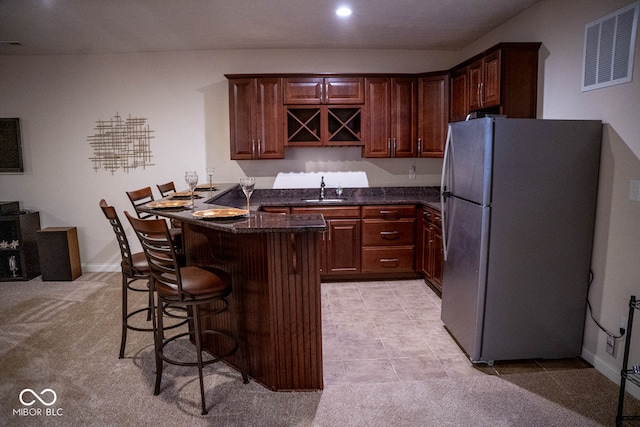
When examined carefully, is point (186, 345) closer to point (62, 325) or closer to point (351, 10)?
point (62, 325)

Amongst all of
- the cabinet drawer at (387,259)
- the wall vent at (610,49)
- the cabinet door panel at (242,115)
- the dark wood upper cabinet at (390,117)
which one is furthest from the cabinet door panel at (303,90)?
the wall vent at (610,49)

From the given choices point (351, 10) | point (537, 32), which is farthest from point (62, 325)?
point (537, 32)

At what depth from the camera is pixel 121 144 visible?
5262 millimetres

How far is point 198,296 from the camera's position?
2434mm

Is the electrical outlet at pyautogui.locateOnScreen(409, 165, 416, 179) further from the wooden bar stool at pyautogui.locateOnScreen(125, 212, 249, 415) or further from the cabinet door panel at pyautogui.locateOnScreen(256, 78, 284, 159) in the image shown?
the wooden bar stool at pyautogui.locateOnScreen(125, 212, 249, 415)

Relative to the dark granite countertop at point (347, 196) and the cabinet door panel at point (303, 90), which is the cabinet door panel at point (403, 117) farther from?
the cabinet door panel at point (303, 90)

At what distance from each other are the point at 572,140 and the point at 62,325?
4.04 m

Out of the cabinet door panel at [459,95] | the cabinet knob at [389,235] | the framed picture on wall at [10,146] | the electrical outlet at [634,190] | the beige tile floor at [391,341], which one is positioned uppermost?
the cabinet door panel at [459,95]

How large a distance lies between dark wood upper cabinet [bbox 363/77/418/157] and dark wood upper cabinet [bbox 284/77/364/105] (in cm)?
13

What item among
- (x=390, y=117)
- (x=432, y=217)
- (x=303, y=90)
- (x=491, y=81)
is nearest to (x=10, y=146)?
(x=303, y=90)

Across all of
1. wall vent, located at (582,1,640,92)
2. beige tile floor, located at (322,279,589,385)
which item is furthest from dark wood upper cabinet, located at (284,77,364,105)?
wall vent, located at (582,1,640,92)

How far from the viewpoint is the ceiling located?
11.5 ft

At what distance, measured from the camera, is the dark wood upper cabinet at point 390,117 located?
4891 mm

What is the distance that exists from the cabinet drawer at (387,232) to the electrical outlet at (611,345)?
7.29 ft
